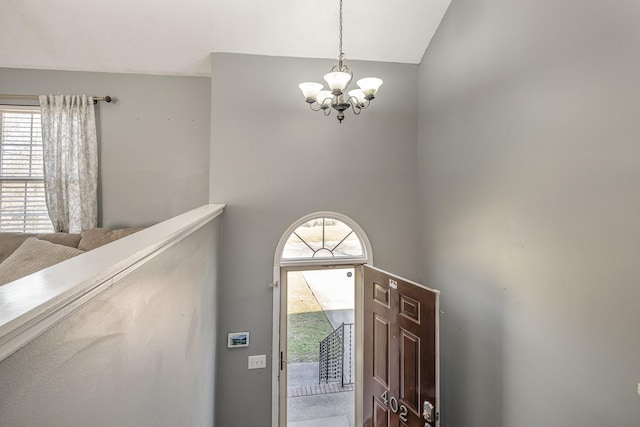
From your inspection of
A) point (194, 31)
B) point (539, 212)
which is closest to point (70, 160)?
point (194, 31)

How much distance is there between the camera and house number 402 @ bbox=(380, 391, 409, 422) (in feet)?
8.29

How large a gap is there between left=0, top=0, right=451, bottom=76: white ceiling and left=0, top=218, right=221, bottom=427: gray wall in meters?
2.02

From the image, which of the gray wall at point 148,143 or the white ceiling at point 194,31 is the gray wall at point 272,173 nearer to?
the white ceiling at point 194,31

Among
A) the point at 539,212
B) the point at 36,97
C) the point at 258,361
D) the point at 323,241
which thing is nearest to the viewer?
the point at 539,212

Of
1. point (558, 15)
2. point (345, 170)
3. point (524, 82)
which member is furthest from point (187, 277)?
Answer: point (558, 15)

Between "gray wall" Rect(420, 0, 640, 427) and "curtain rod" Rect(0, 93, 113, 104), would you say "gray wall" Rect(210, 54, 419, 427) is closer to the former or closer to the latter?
"gray wall" Rect(420, 0, 640, 427)

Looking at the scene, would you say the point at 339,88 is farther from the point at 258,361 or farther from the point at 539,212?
the point at 258,361

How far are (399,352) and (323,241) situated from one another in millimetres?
1270

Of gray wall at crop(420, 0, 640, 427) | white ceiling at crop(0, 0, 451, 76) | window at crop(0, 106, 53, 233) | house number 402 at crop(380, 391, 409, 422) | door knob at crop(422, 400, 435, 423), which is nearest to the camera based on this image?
gray wall at crop(420, 0, 640, 427)

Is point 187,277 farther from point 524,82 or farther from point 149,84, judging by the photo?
point 149,84

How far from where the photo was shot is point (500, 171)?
7.22 ft

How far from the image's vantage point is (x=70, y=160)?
10.5 feet

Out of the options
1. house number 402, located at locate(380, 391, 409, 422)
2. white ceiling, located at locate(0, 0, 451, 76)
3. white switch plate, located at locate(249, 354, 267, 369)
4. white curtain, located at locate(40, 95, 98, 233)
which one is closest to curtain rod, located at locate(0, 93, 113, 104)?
white curtain, located at locate(40, 95, 98, 233)

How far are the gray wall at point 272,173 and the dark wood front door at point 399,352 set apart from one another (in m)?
0.55
